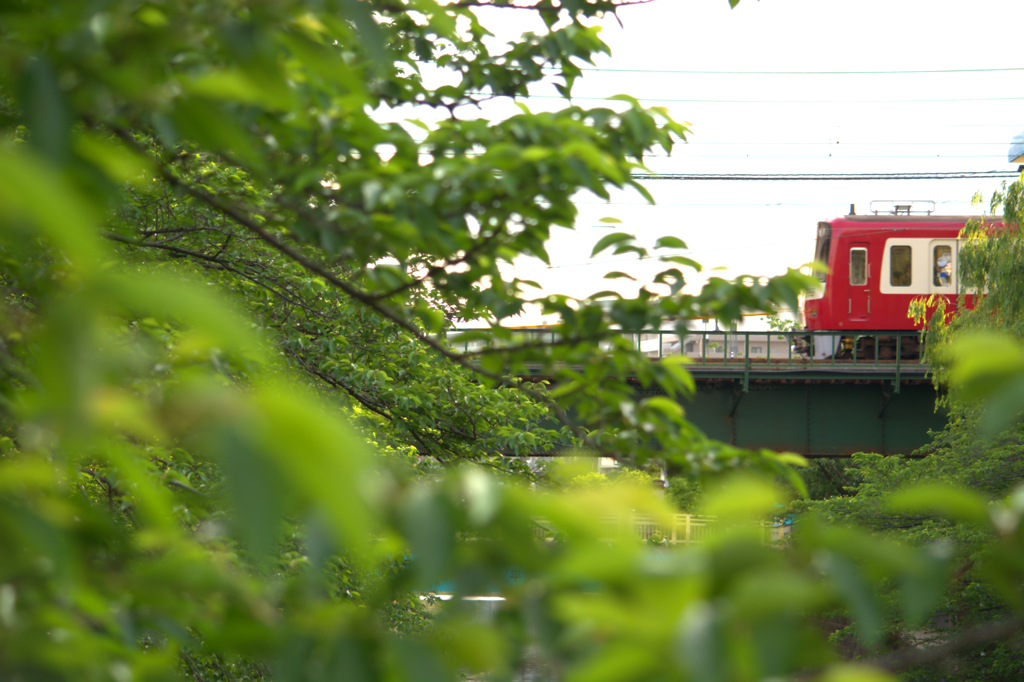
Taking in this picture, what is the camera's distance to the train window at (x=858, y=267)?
1917 centimetres

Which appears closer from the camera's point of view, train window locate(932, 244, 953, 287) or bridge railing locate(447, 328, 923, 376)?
bridge railing locate(447, 328, 923, 376)

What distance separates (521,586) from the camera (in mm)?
1173

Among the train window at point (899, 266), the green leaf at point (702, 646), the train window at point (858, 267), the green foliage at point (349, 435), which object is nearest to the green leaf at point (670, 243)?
the green foliage at point (349, 435)

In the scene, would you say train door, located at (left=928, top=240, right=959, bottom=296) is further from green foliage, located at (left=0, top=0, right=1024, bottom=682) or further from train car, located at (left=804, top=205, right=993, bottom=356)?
green foliage, located at (left=0, top=0, right=1024, bottom=682)

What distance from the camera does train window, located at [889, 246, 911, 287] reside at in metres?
19.1

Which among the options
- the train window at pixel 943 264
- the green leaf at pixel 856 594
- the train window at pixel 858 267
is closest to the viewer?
the green leaf at pixel 856 594

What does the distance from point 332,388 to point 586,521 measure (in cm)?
575

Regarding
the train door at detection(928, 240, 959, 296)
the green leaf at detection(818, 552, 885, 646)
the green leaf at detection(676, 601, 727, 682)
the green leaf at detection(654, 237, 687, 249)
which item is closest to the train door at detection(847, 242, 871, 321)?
the train door at detection(928, 240, 959, 296)

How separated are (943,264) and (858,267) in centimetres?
194

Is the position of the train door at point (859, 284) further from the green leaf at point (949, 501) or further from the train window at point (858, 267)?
the green leaf at point (949, 501)

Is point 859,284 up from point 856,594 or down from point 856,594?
up

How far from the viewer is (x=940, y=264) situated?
62.3ft

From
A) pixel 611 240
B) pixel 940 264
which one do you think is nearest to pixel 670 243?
pixel 611 240

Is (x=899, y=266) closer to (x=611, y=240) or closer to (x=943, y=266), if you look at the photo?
(x=943, y=266)
